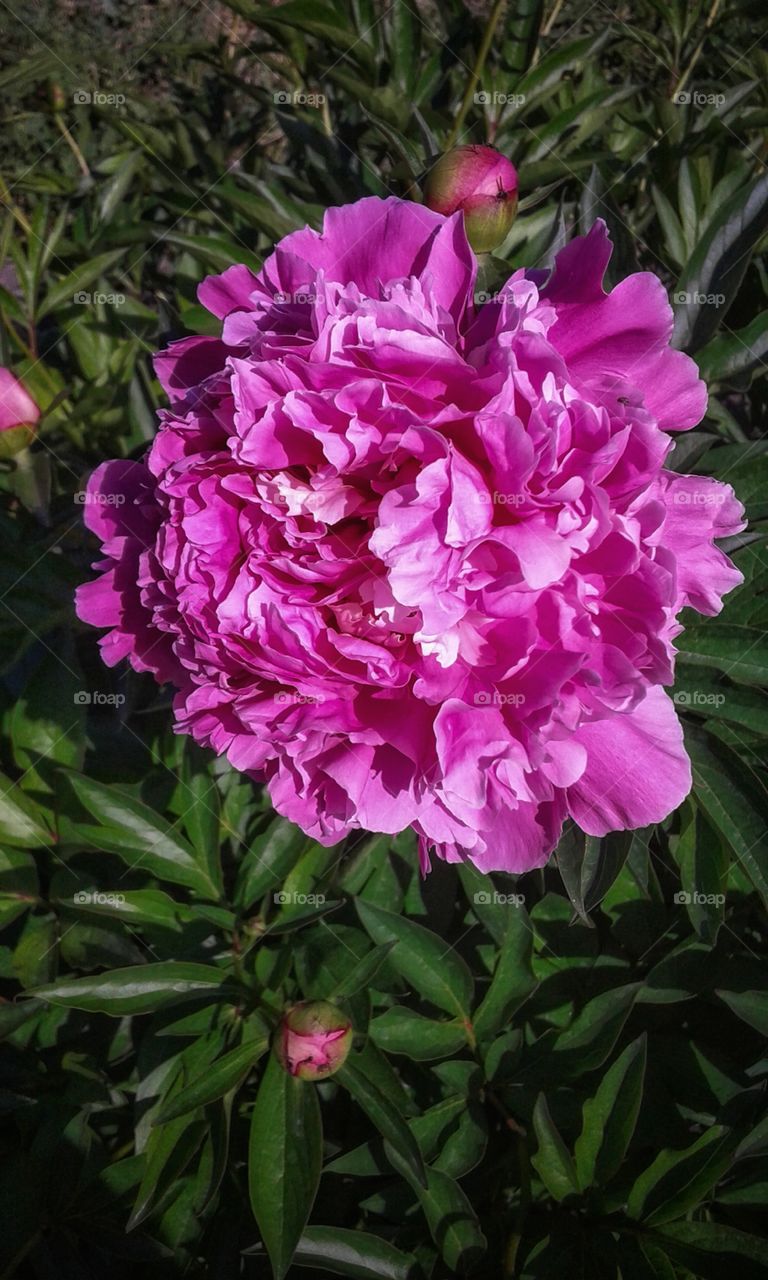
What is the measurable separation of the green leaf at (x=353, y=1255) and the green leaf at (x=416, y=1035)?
0.18 m

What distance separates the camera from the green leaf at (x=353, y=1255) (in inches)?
36.4

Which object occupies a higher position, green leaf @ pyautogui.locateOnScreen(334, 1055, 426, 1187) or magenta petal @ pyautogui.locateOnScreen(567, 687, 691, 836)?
magenta petal @ pyautogui.locateOnScreen(567, 687, 691, 836)

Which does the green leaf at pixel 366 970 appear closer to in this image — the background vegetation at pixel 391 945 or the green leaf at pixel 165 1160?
the background vegetation at pixel 391 945

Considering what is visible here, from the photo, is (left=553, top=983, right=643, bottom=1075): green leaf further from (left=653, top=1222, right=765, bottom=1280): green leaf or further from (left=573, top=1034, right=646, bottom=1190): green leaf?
(left=653, top=1222, right=765, bottom=1280): green leaf

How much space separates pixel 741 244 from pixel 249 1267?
1.29m

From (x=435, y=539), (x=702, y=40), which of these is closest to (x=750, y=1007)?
(x=435, y=539)

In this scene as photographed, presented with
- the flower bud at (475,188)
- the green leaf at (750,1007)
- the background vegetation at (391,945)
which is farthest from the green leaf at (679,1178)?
the flower bud at (475,188)

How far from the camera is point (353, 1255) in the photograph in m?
0.95

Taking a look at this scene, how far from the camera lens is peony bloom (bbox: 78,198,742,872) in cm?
73

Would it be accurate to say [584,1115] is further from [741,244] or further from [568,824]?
[741,244]

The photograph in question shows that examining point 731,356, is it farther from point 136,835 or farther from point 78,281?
point 78,281

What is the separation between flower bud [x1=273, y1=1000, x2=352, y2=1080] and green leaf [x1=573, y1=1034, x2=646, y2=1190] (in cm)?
26

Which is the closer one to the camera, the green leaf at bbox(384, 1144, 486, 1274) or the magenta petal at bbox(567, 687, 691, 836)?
the magenta petal at bbox(567, 687, 691, 836)

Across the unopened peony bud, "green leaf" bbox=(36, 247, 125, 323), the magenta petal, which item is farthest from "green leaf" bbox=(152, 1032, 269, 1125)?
"green leaf" bbox=(36, 247, 125, 323)
